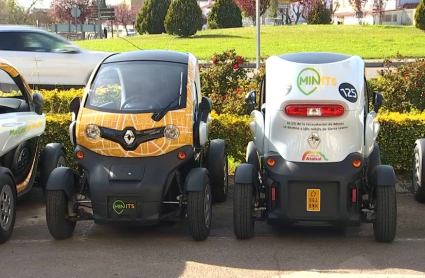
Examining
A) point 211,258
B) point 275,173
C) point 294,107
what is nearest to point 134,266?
point 211,258

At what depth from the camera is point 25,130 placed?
680cm

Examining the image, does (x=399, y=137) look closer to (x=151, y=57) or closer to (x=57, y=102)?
(x=151, y=57)

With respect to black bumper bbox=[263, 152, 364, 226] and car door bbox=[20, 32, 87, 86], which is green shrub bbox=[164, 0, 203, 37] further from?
black bumper bbox=[263, 152, 364, 226]

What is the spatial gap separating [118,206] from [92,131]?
832 mm

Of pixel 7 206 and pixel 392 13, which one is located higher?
pixel 392 13

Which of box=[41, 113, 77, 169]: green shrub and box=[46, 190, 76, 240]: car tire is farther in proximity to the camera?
box=[41, 113, 77, 169]: green shrub

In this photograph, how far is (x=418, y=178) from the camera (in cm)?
706

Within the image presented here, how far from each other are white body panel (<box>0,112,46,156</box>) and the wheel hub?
0.45 metres

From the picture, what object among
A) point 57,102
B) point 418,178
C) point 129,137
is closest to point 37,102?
point 129,137

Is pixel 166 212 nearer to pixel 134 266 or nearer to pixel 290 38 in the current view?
pixel 134 266

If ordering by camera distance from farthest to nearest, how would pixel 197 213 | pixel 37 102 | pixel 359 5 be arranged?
pixel 359 5
pixel 37 102
pixel 197 213

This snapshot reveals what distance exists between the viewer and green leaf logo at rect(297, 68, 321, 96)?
5848mm

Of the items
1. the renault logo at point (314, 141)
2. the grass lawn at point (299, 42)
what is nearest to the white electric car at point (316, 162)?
the renault logo at point (314, 141)

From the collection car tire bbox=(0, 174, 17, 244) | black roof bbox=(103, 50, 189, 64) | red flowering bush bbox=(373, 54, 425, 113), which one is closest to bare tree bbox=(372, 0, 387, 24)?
red flowering bush bbox=(373, 54, 425, 113)
